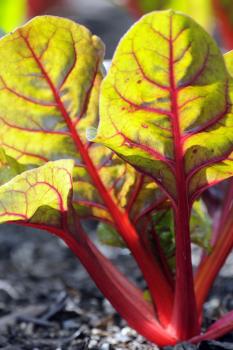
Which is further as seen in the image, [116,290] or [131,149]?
[116,290]

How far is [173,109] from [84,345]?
597mm

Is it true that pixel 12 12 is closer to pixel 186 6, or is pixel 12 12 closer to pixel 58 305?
pixel 186 6

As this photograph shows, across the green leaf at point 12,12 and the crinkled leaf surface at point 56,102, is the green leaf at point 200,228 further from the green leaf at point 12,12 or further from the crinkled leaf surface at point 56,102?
the green leaf at point 12,12

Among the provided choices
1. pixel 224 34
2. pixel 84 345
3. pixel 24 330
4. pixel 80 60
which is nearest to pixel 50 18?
pixel 80 60

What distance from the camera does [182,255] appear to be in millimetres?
1245

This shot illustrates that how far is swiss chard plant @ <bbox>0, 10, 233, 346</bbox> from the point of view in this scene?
106 centimetres

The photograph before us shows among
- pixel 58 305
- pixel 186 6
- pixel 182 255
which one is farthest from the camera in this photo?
pixel 186 6

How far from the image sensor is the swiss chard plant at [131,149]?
1057 mm

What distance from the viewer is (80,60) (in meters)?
1.26

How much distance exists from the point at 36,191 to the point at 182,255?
300 mm

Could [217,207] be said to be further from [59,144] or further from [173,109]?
[173,109]

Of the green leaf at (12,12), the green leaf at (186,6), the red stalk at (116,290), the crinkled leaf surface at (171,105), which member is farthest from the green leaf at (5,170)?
the green leaf at (12,12)

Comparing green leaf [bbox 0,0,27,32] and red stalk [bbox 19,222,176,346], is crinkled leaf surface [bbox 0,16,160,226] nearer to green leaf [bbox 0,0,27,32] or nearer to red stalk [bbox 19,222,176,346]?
red stalk [bbox 19,222,176,346]

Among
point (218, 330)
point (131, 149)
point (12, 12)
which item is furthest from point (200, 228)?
point (12, 12)
